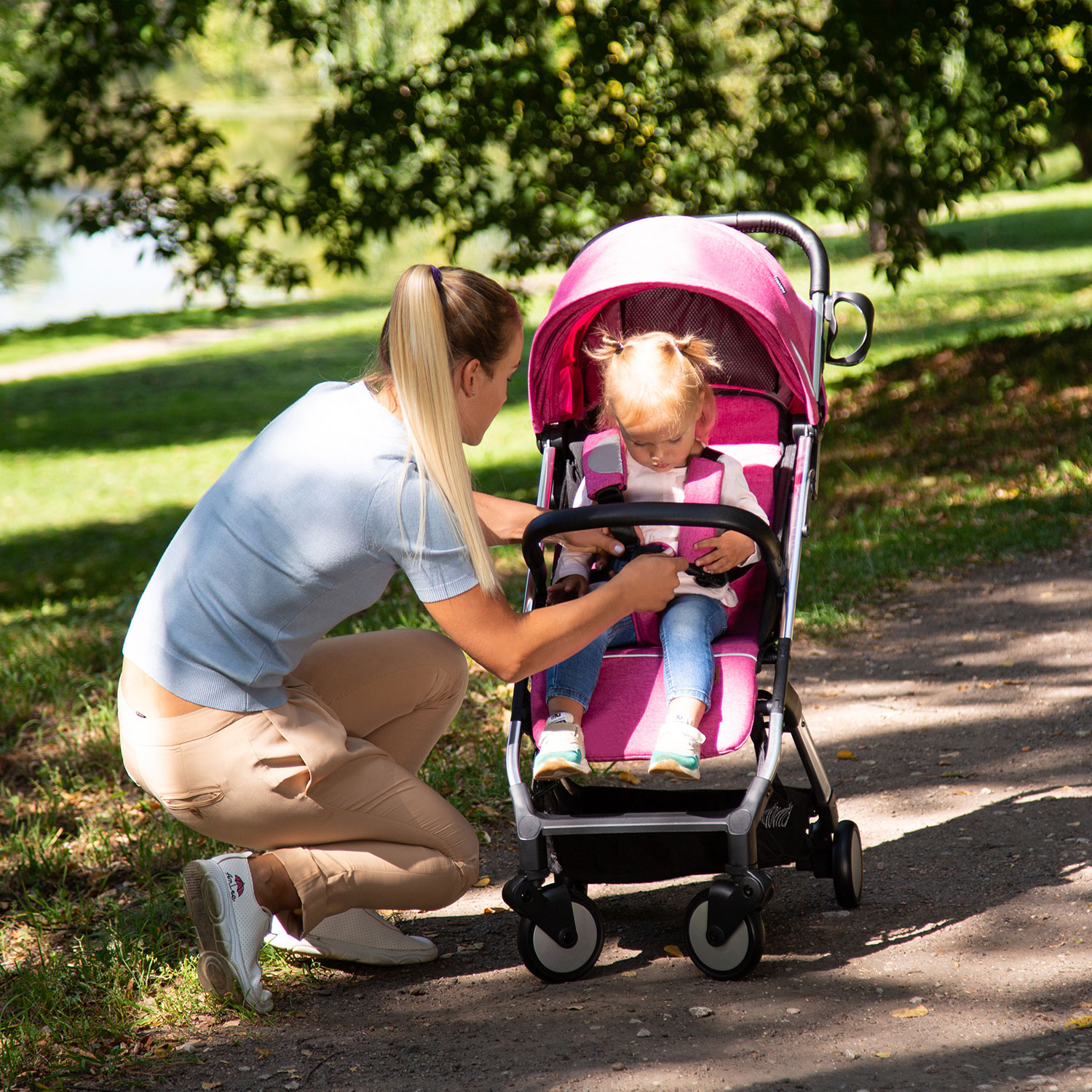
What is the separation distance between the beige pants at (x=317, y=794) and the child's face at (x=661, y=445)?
2.95ft

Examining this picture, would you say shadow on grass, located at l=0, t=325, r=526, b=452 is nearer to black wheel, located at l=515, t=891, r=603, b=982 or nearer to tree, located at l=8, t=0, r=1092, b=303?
tree, located at l=8, t=0, r=1092, b=303

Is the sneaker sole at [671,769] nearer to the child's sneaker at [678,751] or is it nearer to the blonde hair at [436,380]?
the child's sneaker at [678,751]

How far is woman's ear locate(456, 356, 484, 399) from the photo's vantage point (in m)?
2.86

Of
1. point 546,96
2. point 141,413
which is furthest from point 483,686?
point 141,413

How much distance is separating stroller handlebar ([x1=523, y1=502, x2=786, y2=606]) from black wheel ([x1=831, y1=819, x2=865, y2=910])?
771 millimetres

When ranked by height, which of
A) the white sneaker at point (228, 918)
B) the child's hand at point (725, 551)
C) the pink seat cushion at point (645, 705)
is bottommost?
the white sneaker at point (228, 918)

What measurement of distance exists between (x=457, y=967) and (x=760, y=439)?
1730 millimetres

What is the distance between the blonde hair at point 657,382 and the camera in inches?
126

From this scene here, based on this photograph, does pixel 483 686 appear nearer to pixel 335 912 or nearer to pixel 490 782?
pixel 490 782

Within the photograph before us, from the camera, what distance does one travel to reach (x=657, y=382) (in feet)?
10.5

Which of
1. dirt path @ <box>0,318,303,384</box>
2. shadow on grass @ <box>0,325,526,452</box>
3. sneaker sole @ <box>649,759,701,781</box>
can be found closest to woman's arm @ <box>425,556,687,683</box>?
sneaker sole @ <box>649,759,701,781</box>

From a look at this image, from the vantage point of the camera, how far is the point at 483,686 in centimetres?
506

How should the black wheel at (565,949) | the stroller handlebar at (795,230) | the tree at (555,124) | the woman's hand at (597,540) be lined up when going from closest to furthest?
the black wheel at (565,949), the woman's hand at (597,540), the stroller handlebar at (795,230), the tree at (555,124)

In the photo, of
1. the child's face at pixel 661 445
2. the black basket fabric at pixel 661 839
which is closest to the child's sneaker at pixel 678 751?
the black basket fabric at pixel 661 839
